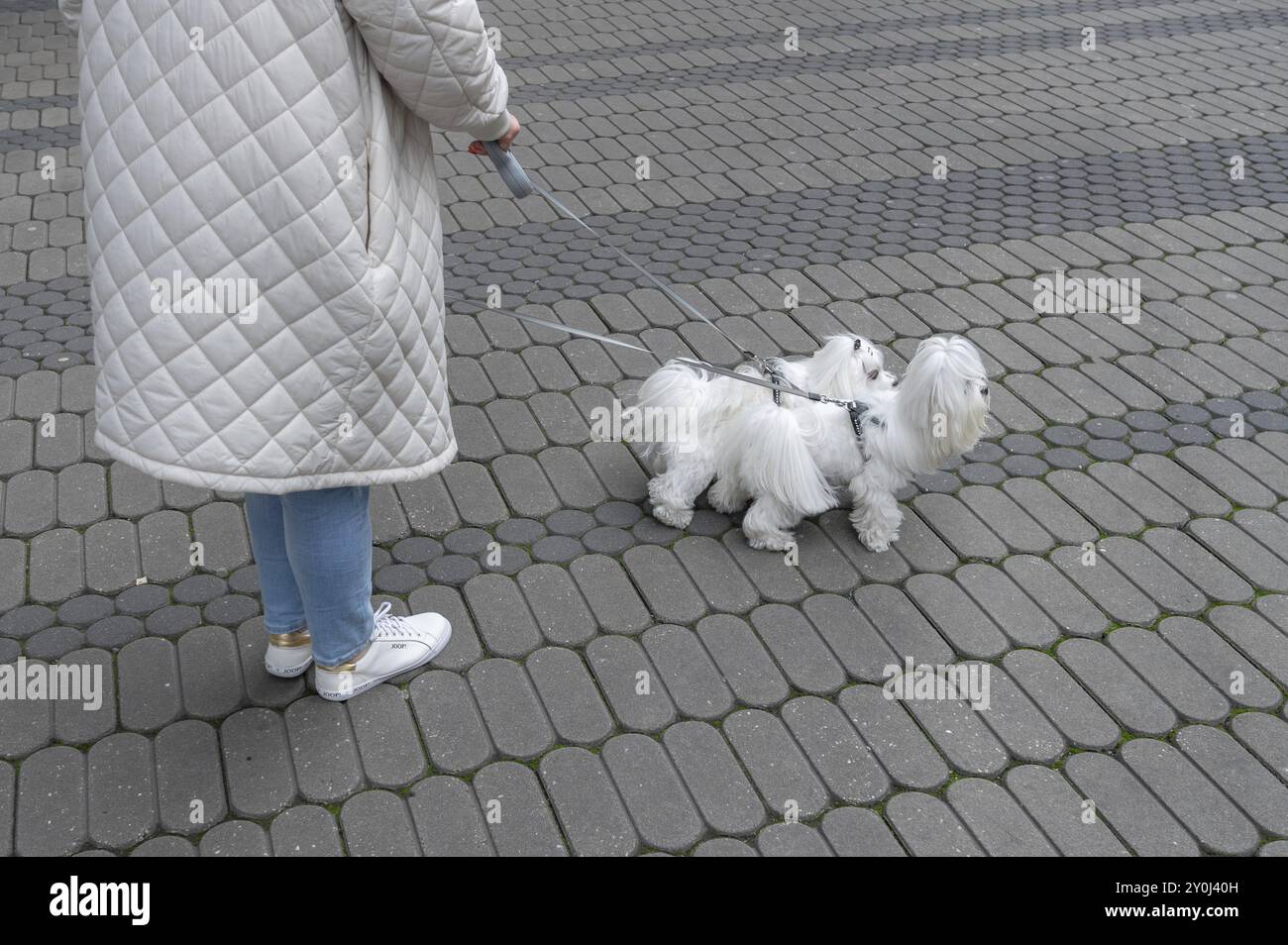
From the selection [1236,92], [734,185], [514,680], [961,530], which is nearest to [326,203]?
[514,680]

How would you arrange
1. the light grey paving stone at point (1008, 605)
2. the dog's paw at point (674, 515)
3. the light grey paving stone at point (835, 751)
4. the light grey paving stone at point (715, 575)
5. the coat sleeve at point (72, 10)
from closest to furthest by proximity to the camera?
1. the coat sleeve at point (72, 10)
2. the light grey paving stone at point (835, 751)
3. the light grey paving stone at point (1008, 605)
4. the light grey paving stone at point (715, 575)
5. the dog's paw at point (674, 515)

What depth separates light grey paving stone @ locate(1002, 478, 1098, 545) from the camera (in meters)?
3.76

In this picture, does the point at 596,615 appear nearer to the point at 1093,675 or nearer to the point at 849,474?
the point at 849,474

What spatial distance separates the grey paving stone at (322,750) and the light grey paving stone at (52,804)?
1.65 ft

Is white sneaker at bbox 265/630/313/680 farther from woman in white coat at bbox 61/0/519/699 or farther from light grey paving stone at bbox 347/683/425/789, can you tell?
woman in white coat at bbox 61/0/519/699

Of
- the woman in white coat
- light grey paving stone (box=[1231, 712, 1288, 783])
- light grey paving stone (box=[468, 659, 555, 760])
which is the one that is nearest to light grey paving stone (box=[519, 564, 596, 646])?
light grey paving stone (box=[468, 659, 555, 760])

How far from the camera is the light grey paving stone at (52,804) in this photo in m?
2.66

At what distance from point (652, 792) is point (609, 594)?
0.77m

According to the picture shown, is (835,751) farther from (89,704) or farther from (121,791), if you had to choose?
(89,704)

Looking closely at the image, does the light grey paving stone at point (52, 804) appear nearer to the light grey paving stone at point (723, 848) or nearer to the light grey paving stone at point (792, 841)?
the light grey paving stone at point (723, 848)

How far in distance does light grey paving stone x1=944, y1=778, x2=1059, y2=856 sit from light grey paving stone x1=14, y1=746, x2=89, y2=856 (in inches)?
83.4

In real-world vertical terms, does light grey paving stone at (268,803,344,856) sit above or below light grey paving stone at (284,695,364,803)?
below

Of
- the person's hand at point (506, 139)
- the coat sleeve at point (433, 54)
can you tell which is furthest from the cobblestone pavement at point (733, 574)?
the coat sleeve at point (433, 54)
